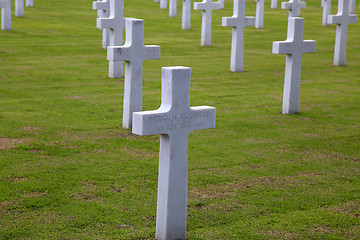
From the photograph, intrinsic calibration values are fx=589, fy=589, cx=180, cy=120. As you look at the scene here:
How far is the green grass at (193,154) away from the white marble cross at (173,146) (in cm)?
29

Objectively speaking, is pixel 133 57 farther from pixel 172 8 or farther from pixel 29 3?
pixel 29 3

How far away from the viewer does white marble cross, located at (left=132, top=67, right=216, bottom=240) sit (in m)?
4.88

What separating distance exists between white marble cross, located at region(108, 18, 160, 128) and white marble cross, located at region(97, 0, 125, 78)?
3.53 meters

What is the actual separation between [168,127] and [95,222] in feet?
4.13

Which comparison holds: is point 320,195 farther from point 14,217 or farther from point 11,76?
point 11,76

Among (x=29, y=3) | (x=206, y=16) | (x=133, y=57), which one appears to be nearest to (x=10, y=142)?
(x=133, y=57)

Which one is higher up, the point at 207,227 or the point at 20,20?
the point at 20,20

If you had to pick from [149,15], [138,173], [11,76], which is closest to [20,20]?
[149,15]

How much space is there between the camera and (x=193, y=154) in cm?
769

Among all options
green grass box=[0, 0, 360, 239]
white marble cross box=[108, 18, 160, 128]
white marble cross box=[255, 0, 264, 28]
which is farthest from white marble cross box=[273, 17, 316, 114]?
white marble cross box=[255, 0, 264, 28]

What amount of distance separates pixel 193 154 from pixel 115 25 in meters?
5.49

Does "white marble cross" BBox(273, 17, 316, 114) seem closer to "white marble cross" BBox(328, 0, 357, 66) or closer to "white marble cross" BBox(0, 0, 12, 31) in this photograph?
"white marble cross" BBox(328, 0, 357, 66)

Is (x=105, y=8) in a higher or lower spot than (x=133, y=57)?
higher

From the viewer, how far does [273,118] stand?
32.3 feet
